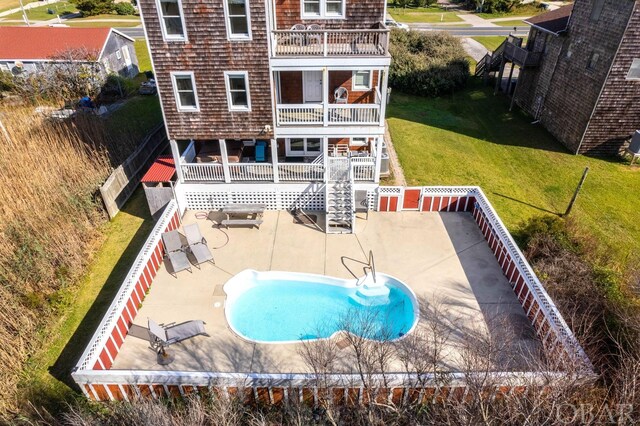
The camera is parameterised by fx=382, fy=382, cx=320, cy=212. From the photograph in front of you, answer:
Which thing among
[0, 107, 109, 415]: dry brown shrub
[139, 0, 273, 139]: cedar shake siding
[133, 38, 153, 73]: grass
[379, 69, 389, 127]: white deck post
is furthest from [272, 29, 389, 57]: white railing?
[133, 38, 153, 73]: grass

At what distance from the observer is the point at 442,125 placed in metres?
25.7

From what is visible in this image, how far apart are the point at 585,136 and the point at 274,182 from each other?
17.1 metres

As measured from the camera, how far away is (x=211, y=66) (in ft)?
45.9

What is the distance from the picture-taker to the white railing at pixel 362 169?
53.5ft

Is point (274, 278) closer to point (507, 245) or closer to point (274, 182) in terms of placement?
point (274, 182)

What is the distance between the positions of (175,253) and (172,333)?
12.1 ft

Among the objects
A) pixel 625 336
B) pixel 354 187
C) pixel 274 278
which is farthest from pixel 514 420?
pixel 354 187

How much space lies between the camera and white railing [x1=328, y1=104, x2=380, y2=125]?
15.3 m

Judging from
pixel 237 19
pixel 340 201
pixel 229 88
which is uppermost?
pixel 237 19

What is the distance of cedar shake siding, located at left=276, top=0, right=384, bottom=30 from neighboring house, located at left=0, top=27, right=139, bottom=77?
70.3ft

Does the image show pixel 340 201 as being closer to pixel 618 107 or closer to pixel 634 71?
pixel 618 107

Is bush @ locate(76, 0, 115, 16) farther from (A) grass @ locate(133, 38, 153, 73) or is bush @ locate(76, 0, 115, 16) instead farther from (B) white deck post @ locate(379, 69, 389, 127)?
(B) white deck post @ locate(379, 69, 389, 127)

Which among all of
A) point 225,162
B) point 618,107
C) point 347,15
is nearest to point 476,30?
point 618,107

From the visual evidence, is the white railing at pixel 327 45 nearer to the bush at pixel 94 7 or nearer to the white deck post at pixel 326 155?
the white deck post at pixel 326 155
